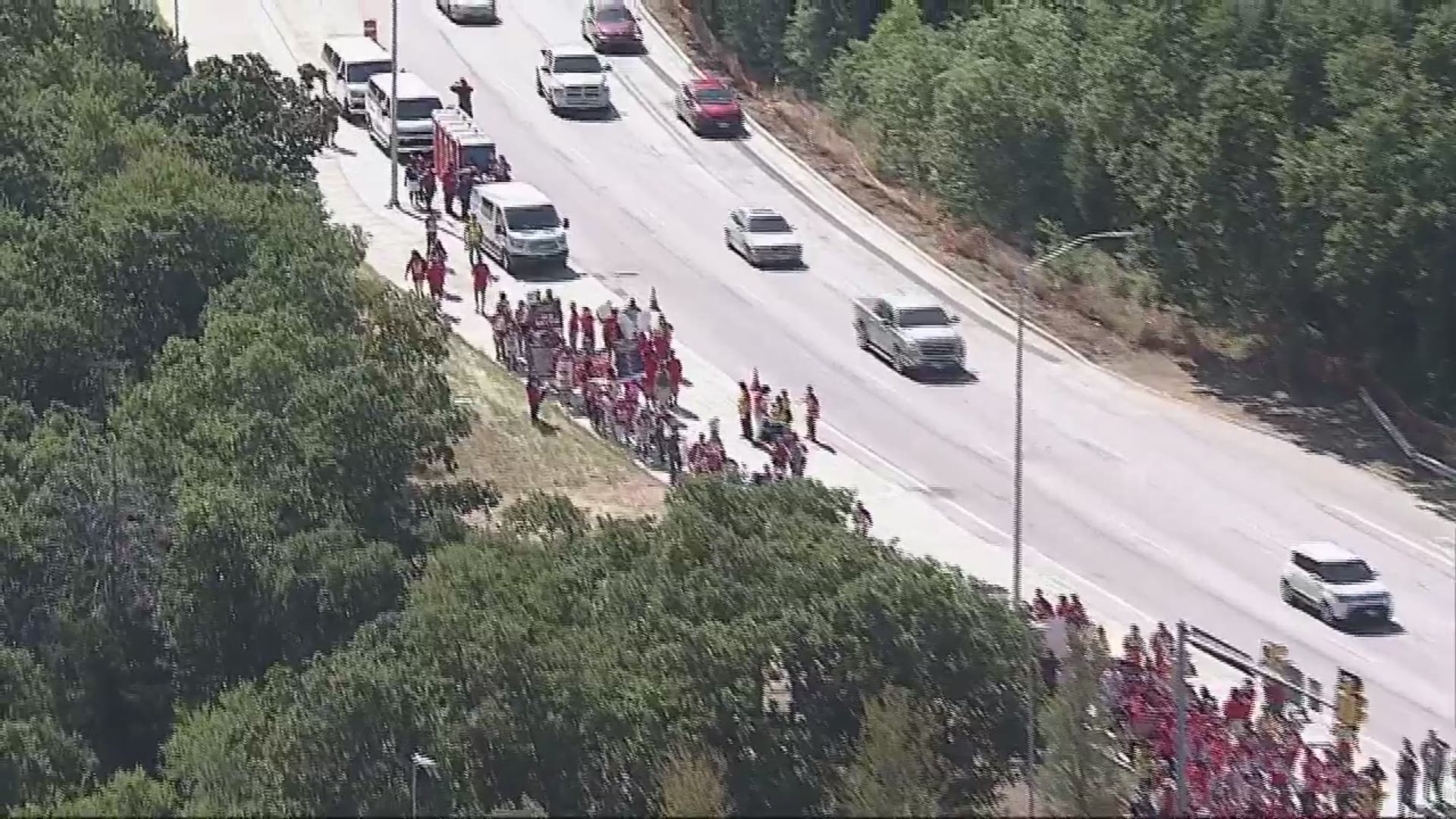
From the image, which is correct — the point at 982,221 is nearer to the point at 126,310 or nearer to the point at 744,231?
the point at 744,231

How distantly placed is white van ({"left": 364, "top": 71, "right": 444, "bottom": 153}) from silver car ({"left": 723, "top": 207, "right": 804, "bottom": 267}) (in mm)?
8521

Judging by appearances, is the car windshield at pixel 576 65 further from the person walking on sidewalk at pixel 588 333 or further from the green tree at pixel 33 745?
the green tree at pixel 33 745

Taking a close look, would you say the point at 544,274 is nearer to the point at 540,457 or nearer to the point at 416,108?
the point at 416,108

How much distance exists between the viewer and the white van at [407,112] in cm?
6266

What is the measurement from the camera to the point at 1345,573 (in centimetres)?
3812

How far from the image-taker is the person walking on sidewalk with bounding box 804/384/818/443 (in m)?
46.0

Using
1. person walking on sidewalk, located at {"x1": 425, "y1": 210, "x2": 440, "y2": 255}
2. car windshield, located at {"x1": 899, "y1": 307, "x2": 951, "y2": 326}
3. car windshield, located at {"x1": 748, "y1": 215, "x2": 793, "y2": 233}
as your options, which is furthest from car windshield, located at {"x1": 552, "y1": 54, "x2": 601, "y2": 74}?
car windshield, located at {"x1": 899, "y1": 307, "x2": 951, "y2": 326}

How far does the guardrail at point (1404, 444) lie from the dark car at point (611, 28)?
3146 cm

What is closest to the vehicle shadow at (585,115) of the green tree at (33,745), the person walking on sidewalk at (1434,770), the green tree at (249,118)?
the green tree at (249,118)

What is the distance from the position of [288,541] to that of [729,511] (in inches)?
263

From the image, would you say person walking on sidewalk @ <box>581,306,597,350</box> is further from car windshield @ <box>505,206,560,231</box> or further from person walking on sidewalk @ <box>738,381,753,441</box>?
car windshield @ <box>505,206,560,231</box>

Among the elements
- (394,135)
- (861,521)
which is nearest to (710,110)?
(394,135)

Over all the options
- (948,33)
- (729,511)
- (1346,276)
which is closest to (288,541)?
(729,511)

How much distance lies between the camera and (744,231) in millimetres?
57969
